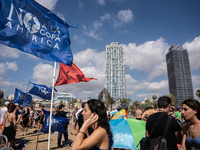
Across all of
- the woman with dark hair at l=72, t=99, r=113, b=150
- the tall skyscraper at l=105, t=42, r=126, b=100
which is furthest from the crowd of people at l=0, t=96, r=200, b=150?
the tall skyscraper at l=105, t=42, r=126, b=100

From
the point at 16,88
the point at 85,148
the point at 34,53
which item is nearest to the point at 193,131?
the point at 85,148

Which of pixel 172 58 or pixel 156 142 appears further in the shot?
pixel 172 58

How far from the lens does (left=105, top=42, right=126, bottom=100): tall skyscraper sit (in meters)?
90.8

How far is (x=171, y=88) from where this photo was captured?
142 meters

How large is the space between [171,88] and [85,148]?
16112cm

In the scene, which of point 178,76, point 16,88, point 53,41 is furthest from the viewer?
point 178,76

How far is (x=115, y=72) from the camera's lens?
94.0 metres

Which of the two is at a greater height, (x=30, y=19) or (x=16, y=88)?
(x=30, y=19)

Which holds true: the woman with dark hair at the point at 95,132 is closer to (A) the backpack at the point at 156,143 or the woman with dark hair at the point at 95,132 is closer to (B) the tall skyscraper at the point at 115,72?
(A) the backpack at the point at 156,143

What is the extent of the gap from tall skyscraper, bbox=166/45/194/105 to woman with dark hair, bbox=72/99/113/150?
489 feet

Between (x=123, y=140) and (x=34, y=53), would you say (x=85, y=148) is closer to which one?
(x=123, y=140)

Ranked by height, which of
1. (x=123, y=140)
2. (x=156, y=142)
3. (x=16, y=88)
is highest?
(x=16, y=88)

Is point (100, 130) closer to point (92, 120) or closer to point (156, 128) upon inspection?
point (92, 120)

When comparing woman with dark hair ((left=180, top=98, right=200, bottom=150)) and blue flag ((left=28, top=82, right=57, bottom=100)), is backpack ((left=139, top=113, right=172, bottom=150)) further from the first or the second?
blue flag ((left=28, top=82, right=57, bottom=100))
